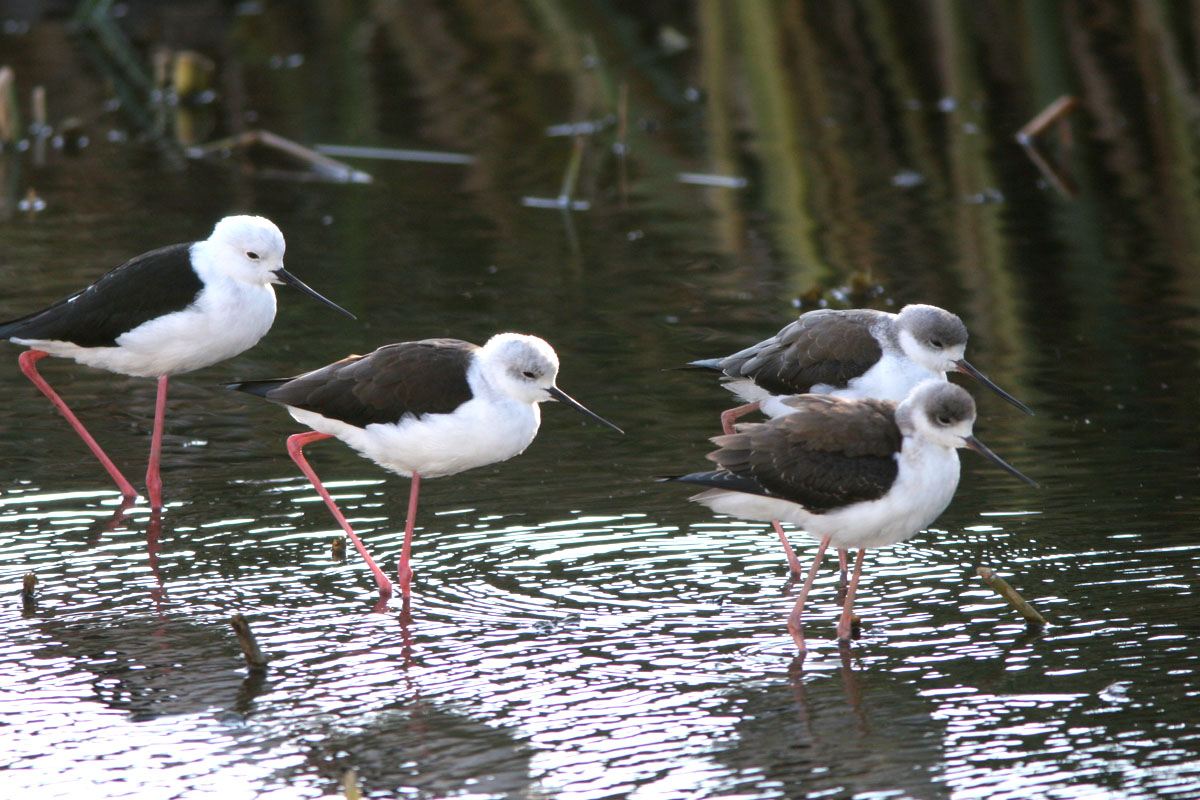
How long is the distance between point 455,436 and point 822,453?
144cm

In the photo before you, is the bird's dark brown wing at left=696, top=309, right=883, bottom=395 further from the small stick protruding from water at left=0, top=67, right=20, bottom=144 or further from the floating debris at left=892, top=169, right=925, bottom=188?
the small stick protruding from water at left=0, top=67, right=20, bottom=144

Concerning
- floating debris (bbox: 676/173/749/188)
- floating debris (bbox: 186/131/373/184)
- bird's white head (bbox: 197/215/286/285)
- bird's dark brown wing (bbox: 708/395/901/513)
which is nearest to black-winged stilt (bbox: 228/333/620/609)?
bird's dark brown wing (bbox: 708/395/901/513)

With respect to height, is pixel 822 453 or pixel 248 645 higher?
pixel 822 453

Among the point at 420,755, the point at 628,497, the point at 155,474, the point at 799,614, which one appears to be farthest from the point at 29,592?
the point at 799,614

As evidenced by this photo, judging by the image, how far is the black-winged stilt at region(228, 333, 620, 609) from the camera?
664 centimetres

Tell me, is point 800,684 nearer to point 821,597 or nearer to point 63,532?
point 821,597

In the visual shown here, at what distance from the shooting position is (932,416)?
596 centimetres

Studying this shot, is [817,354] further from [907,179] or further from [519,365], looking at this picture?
[907,179]

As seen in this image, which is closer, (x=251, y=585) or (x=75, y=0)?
(x=251, y=585)

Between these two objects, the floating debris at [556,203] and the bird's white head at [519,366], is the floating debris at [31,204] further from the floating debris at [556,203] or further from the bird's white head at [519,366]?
the bird's white head at [519,366]

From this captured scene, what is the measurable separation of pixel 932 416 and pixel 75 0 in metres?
20.9

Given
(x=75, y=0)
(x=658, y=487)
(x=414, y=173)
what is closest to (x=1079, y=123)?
(x=414, y=173)

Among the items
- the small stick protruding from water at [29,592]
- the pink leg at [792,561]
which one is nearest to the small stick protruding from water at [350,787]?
the small stick protruding from water at [29,592]

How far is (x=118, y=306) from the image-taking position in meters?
7.80
